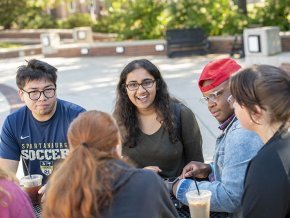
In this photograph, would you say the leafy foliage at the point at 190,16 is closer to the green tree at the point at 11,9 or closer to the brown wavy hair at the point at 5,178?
the green tree at the point at 11,9

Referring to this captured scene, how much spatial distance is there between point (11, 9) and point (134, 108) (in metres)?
25.6

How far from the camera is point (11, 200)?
2322mm

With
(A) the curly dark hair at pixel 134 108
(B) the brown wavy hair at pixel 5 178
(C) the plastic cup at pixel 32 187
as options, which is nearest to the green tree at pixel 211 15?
(A) the curly dark hair at pixel 134 108

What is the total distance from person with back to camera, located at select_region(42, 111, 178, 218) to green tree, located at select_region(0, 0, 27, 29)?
27.1m

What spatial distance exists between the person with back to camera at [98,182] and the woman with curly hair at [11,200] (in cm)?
31

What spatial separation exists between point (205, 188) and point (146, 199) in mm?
779

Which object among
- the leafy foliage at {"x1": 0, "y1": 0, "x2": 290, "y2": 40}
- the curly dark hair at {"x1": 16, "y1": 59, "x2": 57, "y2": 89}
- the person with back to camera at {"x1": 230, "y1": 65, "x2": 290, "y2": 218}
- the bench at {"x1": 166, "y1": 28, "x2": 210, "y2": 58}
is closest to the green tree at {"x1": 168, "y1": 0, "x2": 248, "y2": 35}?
the leafy foliage at {"x1": 0, "y1": 0, "x2": 290, "y2": 40}

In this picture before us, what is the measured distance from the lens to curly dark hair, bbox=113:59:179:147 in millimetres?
3670

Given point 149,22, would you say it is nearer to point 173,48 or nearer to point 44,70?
point 173,48

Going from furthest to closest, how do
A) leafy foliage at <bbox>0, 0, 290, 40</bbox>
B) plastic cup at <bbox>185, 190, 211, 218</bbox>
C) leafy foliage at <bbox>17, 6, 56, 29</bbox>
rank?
leafy foliage at <bbox>17, 6, 56, 29</bbox> → leafy foliage at <bbox>0, 0, 290, 40</bbox> → plastic cup at <bbox>185, 190, 211, 218</bbox>

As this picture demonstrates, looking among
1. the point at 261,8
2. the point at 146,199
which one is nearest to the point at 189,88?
the point at 261,8

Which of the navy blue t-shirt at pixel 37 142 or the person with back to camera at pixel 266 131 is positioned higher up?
the person with back to camera at pixel 266 131

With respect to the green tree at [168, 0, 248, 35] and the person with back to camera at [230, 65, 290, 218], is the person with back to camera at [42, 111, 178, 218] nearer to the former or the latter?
the person with back to camera at [230, 65, 290, 218]

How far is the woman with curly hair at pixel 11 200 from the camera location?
2.29 m
